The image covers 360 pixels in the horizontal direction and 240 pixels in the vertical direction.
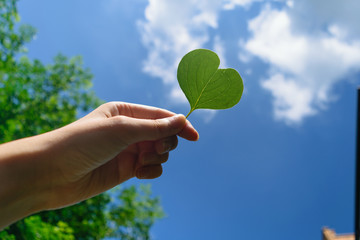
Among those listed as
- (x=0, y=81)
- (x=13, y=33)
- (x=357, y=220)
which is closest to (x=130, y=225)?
(x=0, y=81)

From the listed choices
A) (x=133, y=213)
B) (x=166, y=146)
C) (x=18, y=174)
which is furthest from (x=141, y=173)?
(x=133, y=213)

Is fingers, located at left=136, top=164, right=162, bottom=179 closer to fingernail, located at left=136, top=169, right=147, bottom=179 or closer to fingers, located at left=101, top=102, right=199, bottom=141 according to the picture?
fingernail, located at left=136, top=169, right=147, bottom=179

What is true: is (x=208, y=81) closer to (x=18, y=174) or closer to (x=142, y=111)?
(x=142, y=111)

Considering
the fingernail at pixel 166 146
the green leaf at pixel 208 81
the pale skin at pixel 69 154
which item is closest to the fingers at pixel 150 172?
the pale skin at pixel 69 154

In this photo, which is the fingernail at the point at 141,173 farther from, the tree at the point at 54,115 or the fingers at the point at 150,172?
the tree at the point at 54,115

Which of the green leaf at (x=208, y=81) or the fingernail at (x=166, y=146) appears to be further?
the fingernail at (x=166, y=146)

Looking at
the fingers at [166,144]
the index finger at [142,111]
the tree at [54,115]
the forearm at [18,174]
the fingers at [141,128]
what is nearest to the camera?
the forearm at [18,174]
